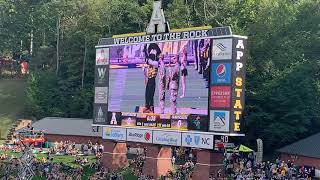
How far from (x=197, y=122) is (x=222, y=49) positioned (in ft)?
15.5

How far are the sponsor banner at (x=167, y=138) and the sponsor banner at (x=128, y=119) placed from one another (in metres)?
2.19

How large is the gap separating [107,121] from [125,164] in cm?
381

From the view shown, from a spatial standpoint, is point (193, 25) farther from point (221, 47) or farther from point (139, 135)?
point (221, 47)

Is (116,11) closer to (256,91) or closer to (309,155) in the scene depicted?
(256,91)

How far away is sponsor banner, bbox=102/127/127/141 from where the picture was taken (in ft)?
141

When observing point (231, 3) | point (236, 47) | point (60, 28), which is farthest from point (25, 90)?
point (236, 47)

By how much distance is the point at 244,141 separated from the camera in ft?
178

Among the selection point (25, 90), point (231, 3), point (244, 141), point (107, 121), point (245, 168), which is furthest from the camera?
point (25, 90)

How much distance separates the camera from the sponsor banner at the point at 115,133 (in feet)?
141

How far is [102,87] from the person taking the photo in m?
44.4

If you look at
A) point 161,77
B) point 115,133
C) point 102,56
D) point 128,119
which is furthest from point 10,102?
point 161,77

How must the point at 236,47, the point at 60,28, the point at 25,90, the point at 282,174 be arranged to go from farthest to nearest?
the point at 60,28 < the point at 25,90 < the point at 282,174 < the point at 236,47

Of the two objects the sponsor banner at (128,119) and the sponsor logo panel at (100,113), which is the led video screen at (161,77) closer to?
the sponsor banner at (128,119)

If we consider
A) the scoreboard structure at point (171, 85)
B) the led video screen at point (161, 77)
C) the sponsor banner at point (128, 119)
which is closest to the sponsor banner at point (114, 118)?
the scoreboard structure at point (171, 85)
